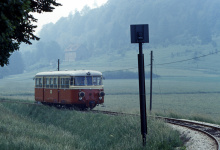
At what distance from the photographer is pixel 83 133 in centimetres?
2002

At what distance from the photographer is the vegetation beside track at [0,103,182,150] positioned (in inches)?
500

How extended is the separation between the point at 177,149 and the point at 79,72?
13.8 meters

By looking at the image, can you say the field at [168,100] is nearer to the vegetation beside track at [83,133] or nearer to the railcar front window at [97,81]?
the railcar front window at [97,81]

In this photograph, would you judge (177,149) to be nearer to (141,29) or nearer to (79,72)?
(141,29)

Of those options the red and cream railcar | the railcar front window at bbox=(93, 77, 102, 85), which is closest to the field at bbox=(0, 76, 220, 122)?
the red and cream railcar

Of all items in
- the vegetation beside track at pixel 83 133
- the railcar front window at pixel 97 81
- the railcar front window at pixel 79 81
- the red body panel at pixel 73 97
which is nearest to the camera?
the vegetation beside track at pixel 83 133

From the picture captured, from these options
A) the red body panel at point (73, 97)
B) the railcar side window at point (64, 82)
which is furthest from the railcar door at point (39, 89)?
the railcar side window at point (64, 82)

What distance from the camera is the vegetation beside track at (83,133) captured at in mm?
12703

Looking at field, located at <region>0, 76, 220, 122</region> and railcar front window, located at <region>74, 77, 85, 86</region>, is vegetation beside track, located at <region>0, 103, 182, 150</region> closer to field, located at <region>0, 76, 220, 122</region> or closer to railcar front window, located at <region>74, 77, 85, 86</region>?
railcar front window, located at <region>74, 77, 85, 86</region>

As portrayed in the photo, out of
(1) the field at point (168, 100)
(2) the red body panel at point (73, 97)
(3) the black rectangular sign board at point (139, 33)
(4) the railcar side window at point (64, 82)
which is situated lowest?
(1) the field at point (168, 100)

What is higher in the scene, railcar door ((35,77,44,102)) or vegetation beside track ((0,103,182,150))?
railcar door ((35,77,44,102))

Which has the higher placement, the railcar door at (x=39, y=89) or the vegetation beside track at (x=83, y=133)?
the railcar door at (x=39, y=89)

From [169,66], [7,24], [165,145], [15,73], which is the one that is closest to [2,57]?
[7,24]

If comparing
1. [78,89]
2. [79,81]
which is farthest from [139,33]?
[79,81]
